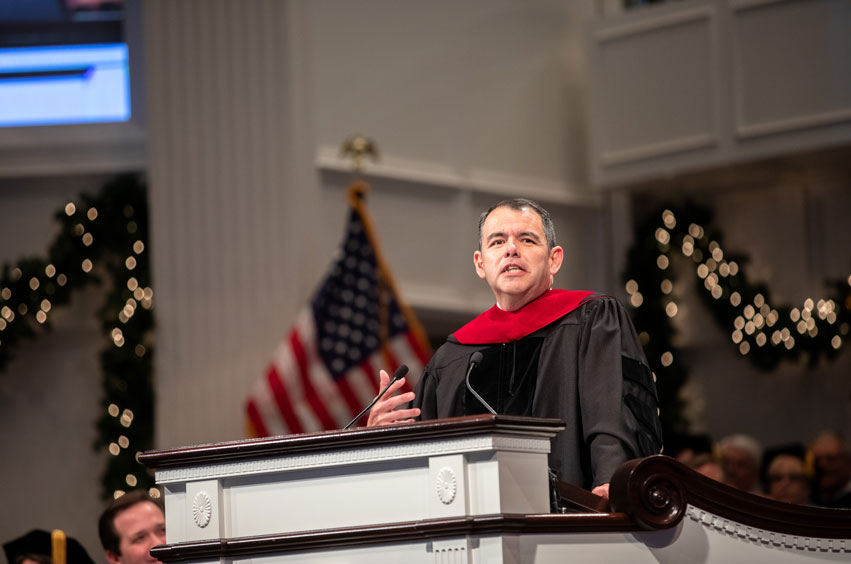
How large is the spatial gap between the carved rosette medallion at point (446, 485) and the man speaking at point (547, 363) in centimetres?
79

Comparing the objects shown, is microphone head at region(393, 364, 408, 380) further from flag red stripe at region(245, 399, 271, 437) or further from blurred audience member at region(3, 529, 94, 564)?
flag red stripe at region(245, 399, 271, 437)

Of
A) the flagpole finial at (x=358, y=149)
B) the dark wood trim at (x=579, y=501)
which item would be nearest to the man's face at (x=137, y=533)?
the dark wood trim at (x=579, y=501)

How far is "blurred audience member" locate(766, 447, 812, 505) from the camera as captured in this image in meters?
6.50

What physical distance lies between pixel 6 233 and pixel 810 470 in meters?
4.92

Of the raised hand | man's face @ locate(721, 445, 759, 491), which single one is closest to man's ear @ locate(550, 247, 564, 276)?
the raised hand

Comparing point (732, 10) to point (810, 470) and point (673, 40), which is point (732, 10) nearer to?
point (673, 40)

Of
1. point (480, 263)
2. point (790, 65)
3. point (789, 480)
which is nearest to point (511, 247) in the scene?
point (480, 263)

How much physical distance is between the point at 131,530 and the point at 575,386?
1.48 metres

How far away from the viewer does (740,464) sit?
7.11m

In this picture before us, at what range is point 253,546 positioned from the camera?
287cm

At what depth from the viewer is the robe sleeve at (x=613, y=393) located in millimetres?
3570

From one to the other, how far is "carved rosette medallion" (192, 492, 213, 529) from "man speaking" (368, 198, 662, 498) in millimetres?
701

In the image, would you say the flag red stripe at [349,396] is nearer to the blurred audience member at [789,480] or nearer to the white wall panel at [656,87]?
the blurred audience member at [789,480]

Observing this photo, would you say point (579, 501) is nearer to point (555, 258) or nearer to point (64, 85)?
point (555, 258)
